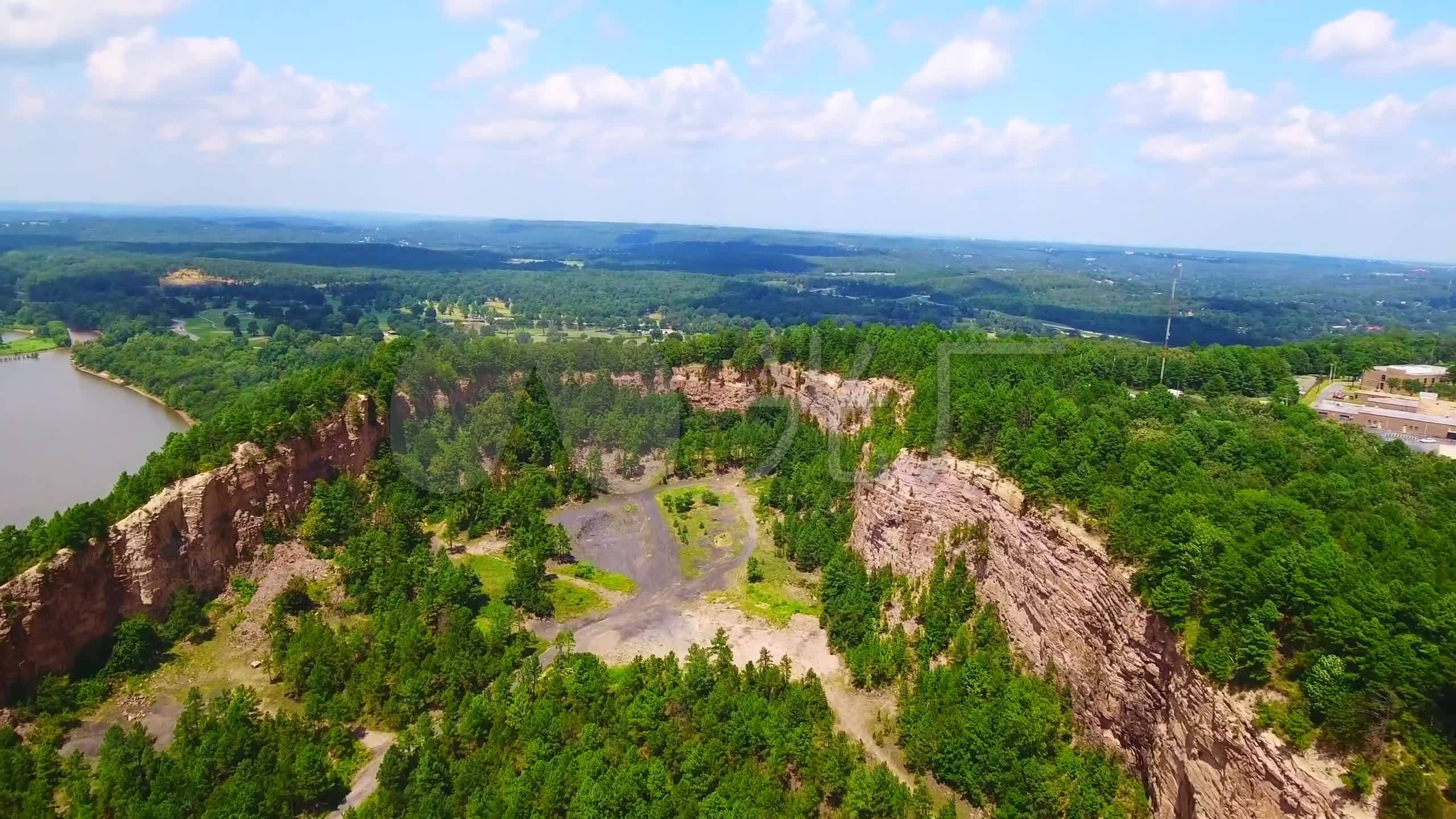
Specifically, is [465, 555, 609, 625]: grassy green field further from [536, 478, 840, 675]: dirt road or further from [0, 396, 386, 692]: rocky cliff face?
[0, 396, 386, 692]: rocky cliff face

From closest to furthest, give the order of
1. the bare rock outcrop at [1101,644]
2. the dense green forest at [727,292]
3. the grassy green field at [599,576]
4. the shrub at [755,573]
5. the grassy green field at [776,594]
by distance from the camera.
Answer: the bare rock outcrop at [1101,644]
the grassy green field at [776,594]
the grassy green field at [599,576]
the shrub at [755,573]
the dense green forest at [727,292]

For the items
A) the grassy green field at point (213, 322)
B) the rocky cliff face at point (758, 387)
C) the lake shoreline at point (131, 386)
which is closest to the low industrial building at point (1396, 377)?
the rocky cliff face at point (758, 387)

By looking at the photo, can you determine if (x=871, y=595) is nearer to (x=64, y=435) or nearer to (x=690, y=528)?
(x=690, y=528)

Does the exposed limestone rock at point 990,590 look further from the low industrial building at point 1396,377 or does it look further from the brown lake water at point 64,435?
the low industrial building at point 1396,377

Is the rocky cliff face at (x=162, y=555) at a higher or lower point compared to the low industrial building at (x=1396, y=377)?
lower

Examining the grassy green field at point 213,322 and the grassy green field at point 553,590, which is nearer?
the grassy green field at point 553,590

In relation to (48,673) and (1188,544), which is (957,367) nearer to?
(1188,544)
